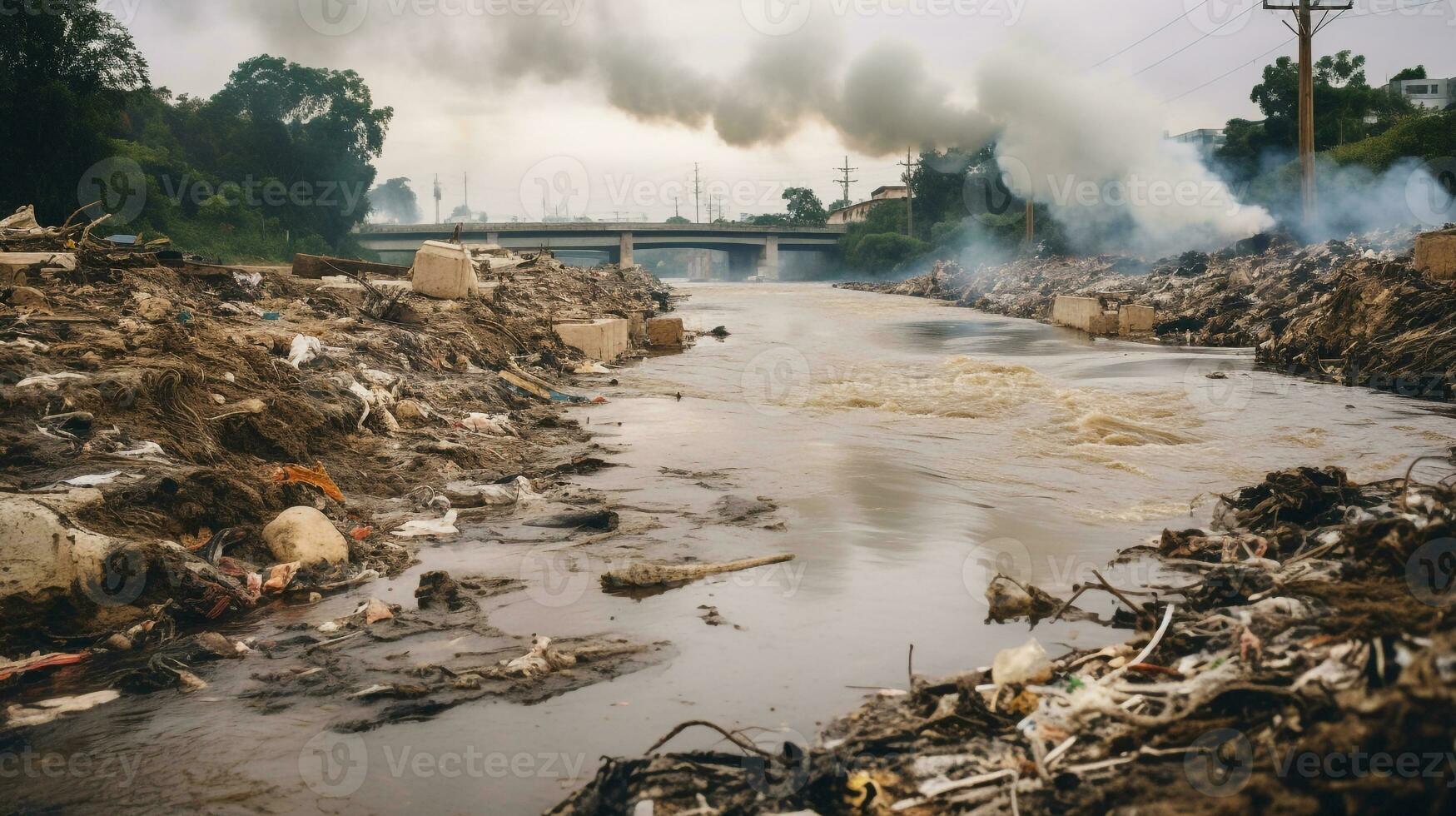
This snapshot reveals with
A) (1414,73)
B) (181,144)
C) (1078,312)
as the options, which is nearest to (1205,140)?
(1414,73)

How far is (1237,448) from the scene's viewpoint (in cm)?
1154

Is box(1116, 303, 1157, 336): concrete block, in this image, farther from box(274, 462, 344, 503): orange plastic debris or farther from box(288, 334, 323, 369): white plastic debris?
box(274, 462, 344, 503): orange plastic debris

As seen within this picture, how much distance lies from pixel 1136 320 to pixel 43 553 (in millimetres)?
28711

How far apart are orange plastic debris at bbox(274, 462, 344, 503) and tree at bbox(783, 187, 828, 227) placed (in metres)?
118

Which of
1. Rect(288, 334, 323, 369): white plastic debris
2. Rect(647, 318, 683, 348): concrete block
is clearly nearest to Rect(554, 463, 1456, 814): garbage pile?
Rect(288, 334, 323, 369): white plastic debris

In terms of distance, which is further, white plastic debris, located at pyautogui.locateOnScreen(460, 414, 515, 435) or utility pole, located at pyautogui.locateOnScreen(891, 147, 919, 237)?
utility pole, located at pyautogui.locateOnScreen(891, 147, 919, 237)

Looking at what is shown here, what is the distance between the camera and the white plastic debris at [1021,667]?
13.8ft

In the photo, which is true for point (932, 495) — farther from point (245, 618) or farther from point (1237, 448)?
point (245, 618)

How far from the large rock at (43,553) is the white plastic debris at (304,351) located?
516 cm

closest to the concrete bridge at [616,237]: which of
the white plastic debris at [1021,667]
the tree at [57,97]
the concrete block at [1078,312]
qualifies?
the tree at [57,97]

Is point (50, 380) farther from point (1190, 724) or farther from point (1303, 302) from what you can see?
point (1303, 302)

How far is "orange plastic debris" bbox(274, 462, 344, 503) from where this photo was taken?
7660mm

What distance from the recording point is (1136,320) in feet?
95.7

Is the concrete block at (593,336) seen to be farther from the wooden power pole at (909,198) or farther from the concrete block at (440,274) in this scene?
the wooden power pole at (909,198)
